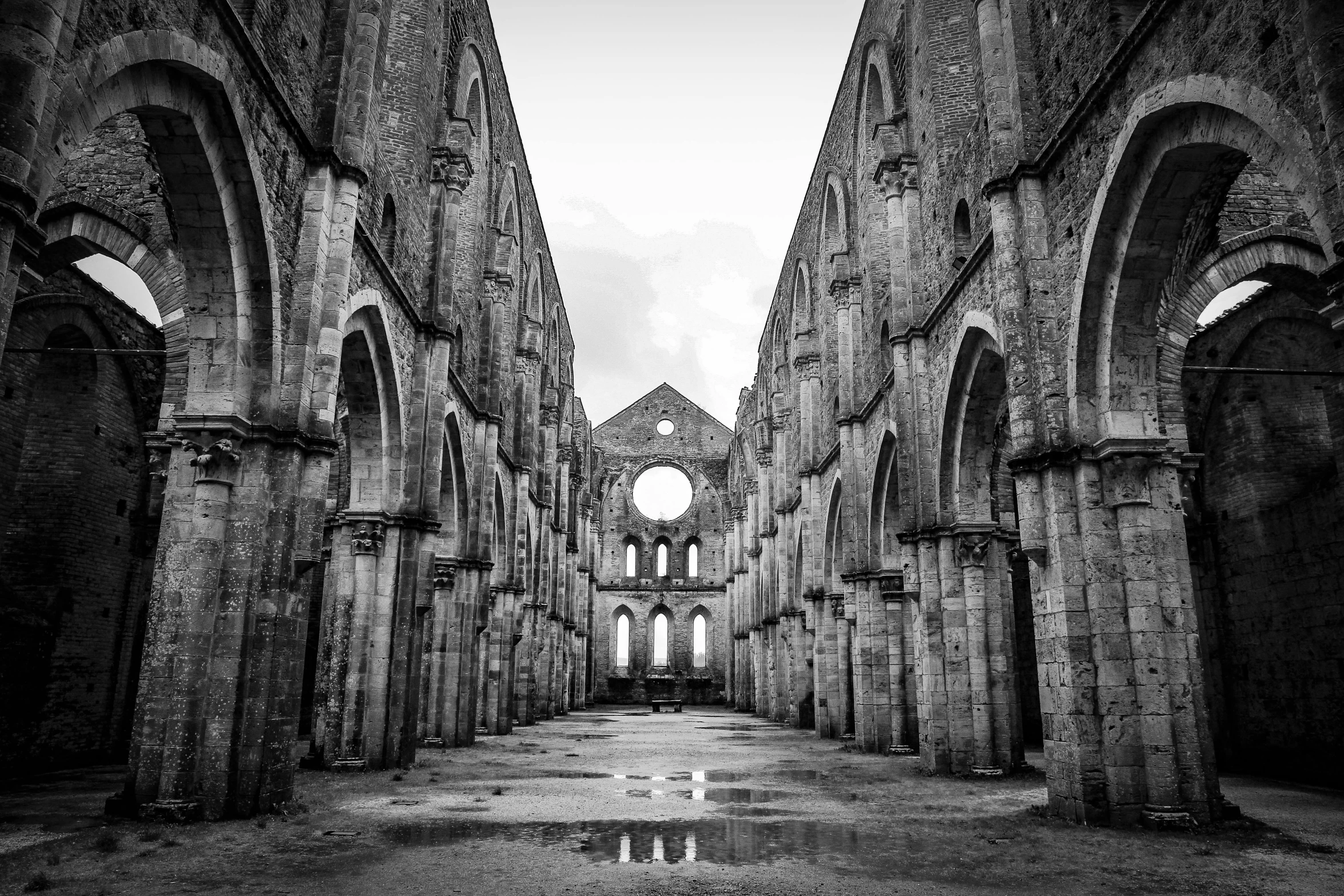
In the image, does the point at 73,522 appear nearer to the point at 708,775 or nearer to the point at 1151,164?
the point at 708,775

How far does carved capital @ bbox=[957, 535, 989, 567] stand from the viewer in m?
14.8

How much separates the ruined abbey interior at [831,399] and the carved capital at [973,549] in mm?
43

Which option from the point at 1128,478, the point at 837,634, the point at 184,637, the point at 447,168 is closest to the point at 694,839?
the point at 184,637

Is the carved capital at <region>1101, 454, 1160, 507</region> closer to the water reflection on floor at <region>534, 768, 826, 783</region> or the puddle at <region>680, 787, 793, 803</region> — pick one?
the puddle at <region>680, 787, 793, 803</region>

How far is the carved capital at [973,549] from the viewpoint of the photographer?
14.8 m

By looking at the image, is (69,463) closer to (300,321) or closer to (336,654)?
(336,654)

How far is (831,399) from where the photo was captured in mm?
26859

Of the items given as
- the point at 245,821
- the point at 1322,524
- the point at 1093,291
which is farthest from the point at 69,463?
the point at 1322,524

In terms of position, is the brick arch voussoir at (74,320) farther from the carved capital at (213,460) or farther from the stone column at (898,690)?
the stone column at (898,690)

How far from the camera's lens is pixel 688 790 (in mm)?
12484

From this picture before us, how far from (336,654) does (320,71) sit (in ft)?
27.3

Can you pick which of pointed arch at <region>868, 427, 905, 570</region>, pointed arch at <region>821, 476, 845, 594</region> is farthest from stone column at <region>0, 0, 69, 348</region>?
pointed arch at <region>821, 476, 845, 594</region>

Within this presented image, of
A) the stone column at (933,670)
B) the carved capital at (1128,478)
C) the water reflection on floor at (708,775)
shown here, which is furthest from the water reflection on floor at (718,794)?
the carved capital at (1128,478)

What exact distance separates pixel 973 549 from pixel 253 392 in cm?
1071
